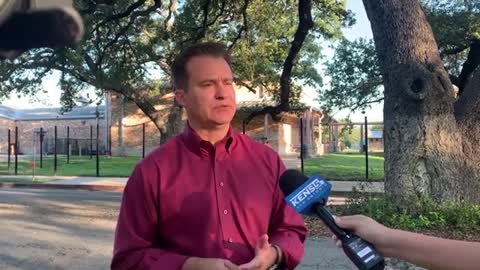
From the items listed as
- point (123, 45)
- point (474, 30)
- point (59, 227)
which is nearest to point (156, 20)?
point (123, 45)

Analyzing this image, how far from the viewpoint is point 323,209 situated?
1.86 metres

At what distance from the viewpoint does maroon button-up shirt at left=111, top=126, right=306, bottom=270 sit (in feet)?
7.44

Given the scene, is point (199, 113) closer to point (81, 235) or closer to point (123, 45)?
point (81, 235)

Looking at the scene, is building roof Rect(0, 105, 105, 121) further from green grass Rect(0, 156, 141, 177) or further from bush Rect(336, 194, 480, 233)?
bush Rect(336, 194, 480, 233)

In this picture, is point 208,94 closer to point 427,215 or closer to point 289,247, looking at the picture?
point 289,247

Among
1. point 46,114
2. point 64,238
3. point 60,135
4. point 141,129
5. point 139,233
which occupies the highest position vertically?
point 46,114

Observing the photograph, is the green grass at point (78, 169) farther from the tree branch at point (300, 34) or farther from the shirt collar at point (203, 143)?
the shirt collar at point (203, 143)

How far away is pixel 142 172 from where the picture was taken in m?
2.33

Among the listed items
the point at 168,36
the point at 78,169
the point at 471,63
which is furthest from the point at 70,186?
the point at 471,63

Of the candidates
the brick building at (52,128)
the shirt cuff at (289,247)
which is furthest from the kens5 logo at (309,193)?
the brick building at (52,128)

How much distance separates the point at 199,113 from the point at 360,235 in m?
0.96

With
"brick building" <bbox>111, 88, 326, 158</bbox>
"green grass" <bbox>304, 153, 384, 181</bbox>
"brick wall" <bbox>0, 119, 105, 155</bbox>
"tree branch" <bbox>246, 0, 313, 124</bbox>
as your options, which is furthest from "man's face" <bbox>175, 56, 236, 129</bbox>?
"brick wall" <bbox>0, 119, 105, 155</bbox>

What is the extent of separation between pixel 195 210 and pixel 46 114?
2548 inches

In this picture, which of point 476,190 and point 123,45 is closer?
point 476,190
